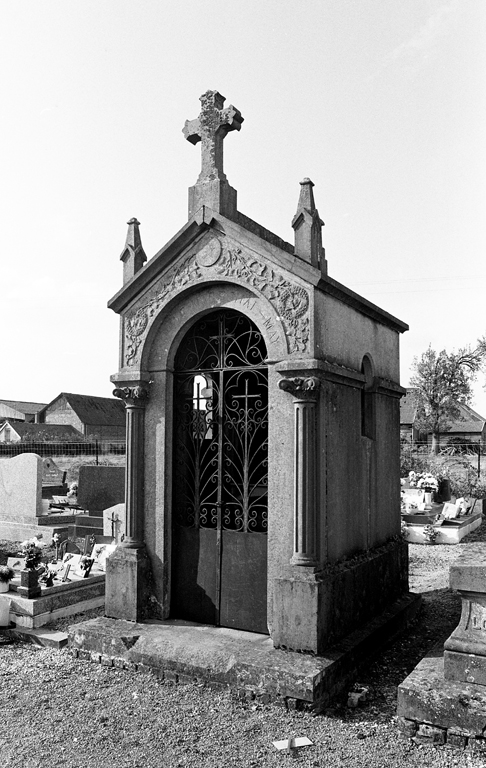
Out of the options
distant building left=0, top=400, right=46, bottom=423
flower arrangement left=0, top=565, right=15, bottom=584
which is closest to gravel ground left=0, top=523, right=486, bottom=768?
flower arrangement left=0, top=565, right=15, bottom=584

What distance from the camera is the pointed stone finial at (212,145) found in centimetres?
658

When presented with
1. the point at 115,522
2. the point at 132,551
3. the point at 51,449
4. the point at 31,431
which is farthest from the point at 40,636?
the point at 31,431

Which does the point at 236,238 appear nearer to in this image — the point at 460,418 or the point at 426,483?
the point at 426,483

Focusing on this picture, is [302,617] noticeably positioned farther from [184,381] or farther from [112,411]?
[112,411]

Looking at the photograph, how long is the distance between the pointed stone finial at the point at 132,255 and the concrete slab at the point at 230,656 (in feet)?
12.3

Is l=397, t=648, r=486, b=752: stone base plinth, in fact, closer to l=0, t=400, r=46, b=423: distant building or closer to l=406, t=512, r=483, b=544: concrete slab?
l=406, t=512, r=483, b=544: concrete slab

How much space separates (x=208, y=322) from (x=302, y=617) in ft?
10.3

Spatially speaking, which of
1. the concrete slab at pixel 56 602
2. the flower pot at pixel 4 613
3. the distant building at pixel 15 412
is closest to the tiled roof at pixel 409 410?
the distant building at pixel 15 412

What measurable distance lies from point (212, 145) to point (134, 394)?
2.77m

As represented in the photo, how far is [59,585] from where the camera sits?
26.9ft

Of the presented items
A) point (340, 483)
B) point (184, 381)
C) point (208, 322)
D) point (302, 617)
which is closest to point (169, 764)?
point (302, 617)

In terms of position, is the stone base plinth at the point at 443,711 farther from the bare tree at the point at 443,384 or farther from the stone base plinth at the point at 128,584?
the bare tree at the point at 443,384

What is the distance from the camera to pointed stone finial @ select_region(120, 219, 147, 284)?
7.13 m

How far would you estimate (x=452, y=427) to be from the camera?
56.4 m
